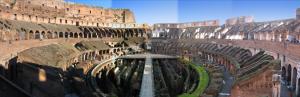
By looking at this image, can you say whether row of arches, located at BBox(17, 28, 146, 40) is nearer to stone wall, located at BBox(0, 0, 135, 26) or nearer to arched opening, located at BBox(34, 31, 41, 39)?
arched opening, located at BBox(34, 31, 41, 39)

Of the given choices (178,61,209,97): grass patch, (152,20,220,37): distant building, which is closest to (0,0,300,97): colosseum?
(178,61,209,97): grass patch

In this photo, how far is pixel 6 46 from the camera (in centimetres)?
2186

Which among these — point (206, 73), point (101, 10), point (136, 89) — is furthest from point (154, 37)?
point (136, 89)

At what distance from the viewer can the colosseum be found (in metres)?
18.5

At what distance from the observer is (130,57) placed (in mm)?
35531

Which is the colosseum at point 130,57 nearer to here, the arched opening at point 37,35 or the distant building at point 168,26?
the arched opening at point 37,35

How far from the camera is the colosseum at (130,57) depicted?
60.7ft

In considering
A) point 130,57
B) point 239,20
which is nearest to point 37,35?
point 130,57

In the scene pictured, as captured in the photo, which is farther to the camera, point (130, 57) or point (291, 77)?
point (130, 57)

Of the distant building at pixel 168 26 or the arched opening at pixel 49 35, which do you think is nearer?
the arched opening at pixel 49 35

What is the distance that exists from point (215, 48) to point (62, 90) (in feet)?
103

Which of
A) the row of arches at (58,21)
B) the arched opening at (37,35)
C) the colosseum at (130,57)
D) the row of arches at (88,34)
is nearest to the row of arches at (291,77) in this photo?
the colosseum at (130,57)

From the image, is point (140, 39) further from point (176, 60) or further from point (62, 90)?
point (62, 90)

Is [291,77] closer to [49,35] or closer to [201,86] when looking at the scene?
[201,86]
